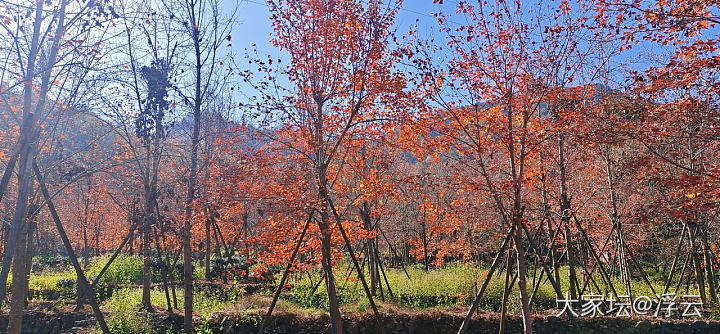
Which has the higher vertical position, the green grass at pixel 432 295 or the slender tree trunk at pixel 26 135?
the slender tree trunk at pixel 26 135

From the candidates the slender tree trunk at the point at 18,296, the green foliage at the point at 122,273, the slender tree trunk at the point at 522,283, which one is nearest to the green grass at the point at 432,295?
the slender tree trunk at the point at 522,283

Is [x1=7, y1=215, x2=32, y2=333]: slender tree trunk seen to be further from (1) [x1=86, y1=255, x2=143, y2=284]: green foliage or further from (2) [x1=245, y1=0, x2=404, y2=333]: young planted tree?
(1) [x1=86, y1=255, x2=143, y2=284]: green foliage

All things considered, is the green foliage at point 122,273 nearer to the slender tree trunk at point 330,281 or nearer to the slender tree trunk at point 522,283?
the slender tree trunk at point 330,281

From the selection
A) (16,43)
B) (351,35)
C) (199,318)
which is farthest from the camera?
(199,318)

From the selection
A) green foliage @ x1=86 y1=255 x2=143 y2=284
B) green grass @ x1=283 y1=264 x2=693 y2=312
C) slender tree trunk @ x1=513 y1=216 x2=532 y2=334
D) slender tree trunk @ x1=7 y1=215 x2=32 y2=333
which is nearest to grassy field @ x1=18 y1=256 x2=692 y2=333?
green grass @ x1=283 y1=264 x2=693 y2=312

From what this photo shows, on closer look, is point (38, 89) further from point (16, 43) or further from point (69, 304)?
point (69, 304)

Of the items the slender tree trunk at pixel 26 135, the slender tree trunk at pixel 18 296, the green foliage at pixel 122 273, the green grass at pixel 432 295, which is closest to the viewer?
the slender tree trunk at pixel 26 135

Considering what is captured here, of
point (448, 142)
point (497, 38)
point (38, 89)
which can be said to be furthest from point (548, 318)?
point (38, 89)

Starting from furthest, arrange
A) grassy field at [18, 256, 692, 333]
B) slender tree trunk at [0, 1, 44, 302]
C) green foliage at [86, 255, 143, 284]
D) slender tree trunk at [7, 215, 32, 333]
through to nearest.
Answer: green foliage at [86, 255, 143, 284]
grassy field at [18, 256, 692, 333]
slender tree trunk at [7, 215, 32, 333]
slender tree trunk at [0, 1, 44, 302]

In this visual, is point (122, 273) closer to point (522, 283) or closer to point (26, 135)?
point (26, 135)

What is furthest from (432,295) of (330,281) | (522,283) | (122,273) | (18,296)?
(122,273)

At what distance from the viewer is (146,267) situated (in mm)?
9258

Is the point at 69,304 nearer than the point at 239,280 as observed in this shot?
Yes

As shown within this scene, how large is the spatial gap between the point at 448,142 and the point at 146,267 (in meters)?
6.55
